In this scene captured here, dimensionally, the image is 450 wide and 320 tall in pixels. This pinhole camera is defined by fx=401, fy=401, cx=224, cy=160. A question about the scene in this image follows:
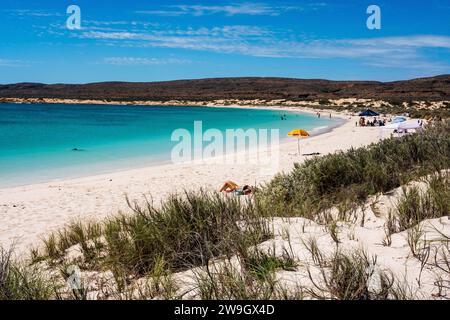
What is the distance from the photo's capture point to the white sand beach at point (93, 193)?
8.12 meters

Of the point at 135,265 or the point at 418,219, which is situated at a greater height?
the point at 418,219

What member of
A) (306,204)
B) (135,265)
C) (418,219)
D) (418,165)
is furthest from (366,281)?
(418,165)

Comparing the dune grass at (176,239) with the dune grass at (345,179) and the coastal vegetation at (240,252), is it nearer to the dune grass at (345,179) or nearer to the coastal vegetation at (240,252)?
the coastal vegetation at (240,252)

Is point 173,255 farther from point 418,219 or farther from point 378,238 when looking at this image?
point 418,219

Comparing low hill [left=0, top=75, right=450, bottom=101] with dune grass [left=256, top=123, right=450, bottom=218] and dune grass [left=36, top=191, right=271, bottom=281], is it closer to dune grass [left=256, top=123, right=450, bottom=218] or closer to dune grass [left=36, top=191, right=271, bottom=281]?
dune grass [left=256, top=123, right=450, bottom=218]

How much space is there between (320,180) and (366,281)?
3910mm

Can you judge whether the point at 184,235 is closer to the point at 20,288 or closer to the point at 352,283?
the point at 20,288

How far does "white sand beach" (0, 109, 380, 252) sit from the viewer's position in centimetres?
812

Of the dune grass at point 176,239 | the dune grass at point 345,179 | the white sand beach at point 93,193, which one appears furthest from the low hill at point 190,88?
the dune grass at point 176,239

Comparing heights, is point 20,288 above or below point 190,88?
below

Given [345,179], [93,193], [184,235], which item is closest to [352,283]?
[184,235]

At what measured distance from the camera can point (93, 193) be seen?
11.2 m

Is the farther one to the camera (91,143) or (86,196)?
(91,143)
